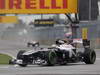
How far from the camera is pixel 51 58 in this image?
20.1m

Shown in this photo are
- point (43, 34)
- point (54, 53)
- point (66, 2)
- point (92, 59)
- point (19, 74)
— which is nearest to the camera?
point (19, 74)

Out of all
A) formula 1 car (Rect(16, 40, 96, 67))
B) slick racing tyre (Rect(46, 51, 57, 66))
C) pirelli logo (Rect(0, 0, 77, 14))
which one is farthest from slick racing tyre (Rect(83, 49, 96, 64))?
pirelli logo (Rect(0, 0, 77, 14))

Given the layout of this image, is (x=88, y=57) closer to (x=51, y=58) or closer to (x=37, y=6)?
(x=51, y=58)

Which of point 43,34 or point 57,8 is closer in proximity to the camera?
point 57,8

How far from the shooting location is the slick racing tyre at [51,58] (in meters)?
20.0

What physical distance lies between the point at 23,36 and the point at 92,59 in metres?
56.1

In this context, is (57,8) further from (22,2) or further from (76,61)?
(76,61)

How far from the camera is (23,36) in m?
77.9

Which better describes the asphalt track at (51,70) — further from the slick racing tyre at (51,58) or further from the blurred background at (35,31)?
the blurred background at (35,31)

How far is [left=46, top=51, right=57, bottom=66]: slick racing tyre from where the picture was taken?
2001 centimetres

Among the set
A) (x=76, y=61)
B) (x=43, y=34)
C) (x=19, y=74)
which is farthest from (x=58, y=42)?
(x=43, y=34)

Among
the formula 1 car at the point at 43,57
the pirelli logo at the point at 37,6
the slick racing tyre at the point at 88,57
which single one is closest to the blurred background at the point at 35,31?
the pirelli logo at the point at 37,6

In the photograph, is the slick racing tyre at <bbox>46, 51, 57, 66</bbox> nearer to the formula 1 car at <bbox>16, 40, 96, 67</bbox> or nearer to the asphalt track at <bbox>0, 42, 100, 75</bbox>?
the formula 1 car at <bbox>16, 40, 96, 67</bbox>

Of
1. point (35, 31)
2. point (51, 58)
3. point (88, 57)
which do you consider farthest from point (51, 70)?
point (35, 31)
